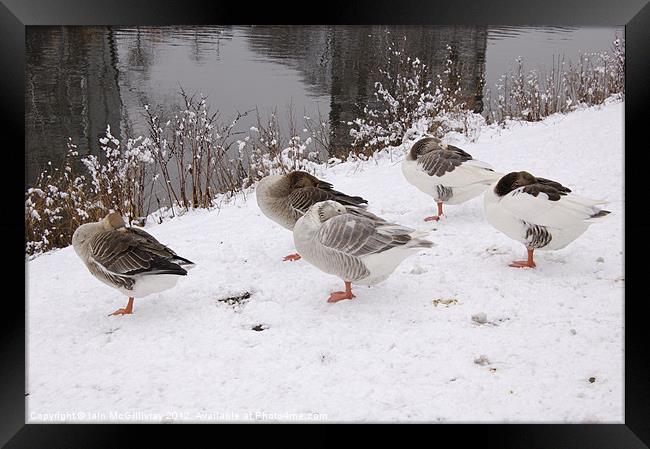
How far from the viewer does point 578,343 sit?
2.94m

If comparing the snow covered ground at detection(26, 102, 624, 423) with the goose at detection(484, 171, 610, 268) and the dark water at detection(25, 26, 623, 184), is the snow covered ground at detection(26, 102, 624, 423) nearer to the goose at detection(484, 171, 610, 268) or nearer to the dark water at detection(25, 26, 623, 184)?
the goose at detection(484, 171, 610, 268)

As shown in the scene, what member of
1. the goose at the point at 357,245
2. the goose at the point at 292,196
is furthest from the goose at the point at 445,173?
the goose at the point at 357,245

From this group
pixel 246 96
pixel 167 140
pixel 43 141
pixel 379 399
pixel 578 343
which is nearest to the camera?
pixel 379 399

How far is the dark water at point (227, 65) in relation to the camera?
3334mm

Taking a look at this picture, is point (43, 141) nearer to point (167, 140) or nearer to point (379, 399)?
point (167, 140)

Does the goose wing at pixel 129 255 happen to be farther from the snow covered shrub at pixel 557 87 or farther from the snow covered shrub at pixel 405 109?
the snow covered shrub at pixel 405 109

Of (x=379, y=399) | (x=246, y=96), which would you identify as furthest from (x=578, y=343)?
(x=246, y=96)

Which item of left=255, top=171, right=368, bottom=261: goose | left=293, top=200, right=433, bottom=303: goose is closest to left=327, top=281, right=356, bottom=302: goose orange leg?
left=293, top=200, right=433, bottom=303: goose

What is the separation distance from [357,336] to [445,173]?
2.07m

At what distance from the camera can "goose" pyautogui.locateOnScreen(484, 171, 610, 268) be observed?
11.9 feet

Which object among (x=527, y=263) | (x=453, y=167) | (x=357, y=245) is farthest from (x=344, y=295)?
(x=453, y=167)

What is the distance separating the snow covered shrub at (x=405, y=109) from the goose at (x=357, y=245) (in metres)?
3.13
